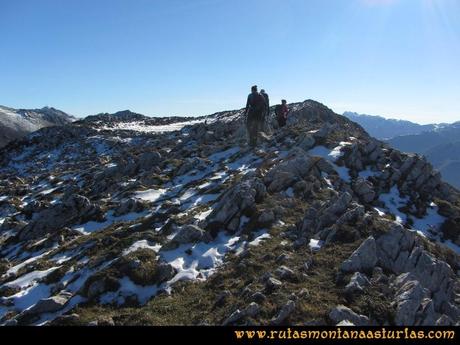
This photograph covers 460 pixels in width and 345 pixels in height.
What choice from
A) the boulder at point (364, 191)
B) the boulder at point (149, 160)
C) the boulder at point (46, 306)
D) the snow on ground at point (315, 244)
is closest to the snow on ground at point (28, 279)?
the boulder at point (46, 306)

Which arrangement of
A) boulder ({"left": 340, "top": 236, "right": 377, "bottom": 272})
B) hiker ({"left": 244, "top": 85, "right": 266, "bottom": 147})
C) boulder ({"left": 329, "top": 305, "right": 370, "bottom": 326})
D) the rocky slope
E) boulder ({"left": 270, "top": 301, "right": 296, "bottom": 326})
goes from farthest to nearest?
1. hiker ({"left": 244, "top": 85, "right": 266, "bottom": 147})
2. boulder ({"left": 340, "top": 236, "right": 377, "bottom": 272})
3. the rocky slope
4. boulder ({"left": 270, "top": 301, "right": 296, "bottom": 326})
5. boulder ({"left": 329, "top": 305, "right": 370, "bottom": 326})

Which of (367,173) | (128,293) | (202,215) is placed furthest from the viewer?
(367,173)

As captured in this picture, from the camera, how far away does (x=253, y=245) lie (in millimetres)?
17625

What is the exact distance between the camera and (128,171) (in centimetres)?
4003

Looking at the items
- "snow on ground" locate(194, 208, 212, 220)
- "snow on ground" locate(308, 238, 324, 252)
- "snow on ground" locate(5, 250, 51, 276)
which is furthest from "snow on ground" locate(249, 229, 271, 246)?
"snow on ground" locate(5, 250, 51, 276)

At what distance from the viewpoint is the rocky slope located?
12.9 m

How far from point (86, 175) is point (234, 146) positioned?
15.9m

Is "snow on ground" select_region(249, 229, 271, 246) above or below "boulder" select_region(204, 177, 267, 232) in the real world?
below

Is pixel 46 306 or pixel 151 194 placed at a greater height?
pixel 151 194

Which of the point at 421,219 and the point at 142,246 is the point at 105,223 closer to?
the point at 142,246

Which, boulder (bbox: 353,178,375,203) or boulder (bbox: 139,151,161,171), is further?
boulder (bbox: 139,151,161,171)

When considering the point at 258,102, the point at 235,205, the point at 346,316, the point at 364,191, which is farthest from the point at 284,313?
the point at 258,102

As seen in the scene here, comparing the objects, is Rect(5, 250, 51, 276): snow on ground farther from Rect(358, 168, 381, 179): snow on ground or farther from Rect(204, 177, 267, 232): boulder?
Rect(358, 168, 381, 179): snow on ground
